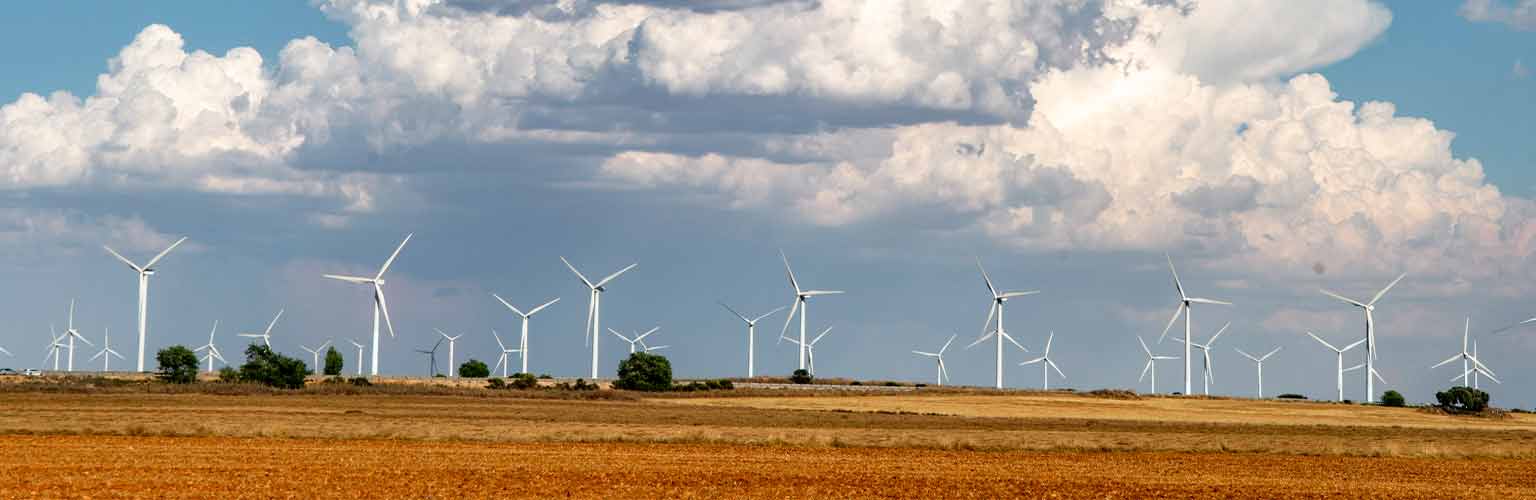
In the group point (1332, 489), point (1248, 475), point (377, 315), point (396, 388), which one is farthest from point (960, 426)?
point (377, 315)

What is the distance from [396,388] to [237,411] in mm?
55803

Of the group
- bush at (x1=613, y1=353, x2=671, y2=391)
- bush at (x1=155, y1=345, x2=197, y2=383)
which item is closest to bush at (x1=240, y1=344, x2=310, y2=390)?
bush at (x1=155, y1=345, x2=197, y2=383)

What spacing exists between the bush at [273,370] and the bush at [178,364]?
843cm

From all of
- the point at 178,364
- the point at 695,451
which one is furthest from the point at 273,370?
the point at 695,451

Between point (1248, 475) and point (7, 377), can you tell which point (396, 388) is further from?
point (1248, 475)

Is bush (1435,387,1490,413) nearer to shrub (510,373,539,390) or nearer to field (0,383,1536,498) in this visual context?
field (0,383,1536,498)

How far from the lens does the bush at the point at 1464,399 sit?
170 metres

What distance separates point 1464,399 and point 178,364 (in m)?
134

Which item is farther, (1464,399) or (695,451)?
(1464,399)

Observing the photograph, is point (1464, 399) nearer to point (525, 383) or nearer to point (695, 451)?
point (525, 383)

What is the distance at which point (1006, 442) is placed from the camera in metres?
90.8

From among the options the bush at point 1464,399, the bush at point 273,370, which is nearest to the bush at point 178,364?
the bush at point 273,370

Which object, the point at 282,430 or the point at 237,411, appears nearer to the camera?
the point at 282,430

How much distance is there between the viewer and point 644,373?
19188 cm
